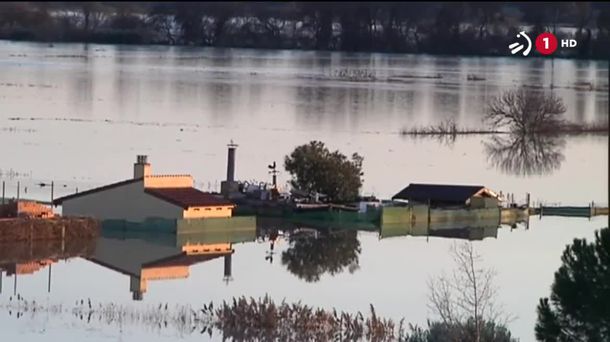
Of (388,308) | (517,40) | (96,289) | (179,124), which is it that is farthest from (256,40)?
(179,124)

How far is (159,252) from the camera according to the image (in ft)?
68.2

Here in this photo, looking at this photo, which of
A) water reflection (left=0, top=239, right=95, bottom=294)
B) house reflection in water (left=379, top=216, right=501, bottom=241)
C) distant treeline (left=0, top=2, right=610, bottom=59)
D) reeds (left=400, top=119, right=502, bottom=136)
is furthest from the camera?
reeds (left=400, top=119, right=502, bottom=136)

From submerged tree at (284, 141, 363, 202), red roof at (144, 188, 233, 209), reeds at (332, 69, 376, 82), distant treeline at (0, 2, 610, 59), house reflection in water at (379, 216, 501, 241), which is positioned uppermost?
reeds at (332, 69, 376, 82)

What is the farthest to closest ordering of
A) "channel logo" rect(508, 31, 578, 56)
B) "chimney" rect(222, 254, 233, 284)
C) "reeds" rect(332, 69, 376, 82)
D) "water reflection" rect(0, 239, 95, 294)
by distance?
1. "reeds" rect(332, 69, 376, 82)
2. "chimney" rect(222, 254, 233, 284)
3. "water reflection" rect(0, 239, 95, 294)
4. "channel logo" rect(508, 31, 578, 56)

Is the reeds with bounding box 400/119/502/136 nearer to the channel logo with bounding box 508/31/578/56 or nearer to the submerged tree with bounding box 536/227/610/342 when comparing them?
the submerged tree with bounding box 536/227/610/342

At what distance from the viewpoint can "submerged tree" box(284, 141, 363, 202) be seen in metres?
26.9

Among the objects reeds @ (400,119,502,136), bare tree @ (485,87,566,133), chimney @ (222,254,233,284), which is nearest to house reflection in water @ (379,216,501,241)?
bare tree @ (485,87,566,133)

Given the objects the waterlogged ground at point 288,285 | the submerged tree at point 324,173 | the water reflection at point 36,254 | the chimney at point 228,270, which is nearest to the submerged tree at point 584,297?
the waterlogged ground at point 288,285

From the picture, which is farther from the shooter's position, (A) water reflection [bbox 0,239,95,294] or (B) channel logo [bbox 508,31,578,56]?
(A) water reflection [bbox 0,239,95,294]

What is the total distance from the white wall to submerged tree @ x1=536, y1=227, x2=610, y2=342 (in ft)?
41.0

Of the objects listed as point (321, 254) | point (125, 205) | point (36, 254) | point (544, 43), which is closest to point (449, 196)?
point (321, 254)

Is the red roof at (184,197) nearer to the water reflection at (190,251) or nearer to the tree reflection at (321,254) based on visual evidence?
the water reflection at (190,251)

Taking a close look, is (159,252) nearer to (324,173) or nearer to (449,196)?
(324,173)

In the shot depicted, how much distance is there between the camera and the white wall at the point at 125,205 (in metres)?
22.7
